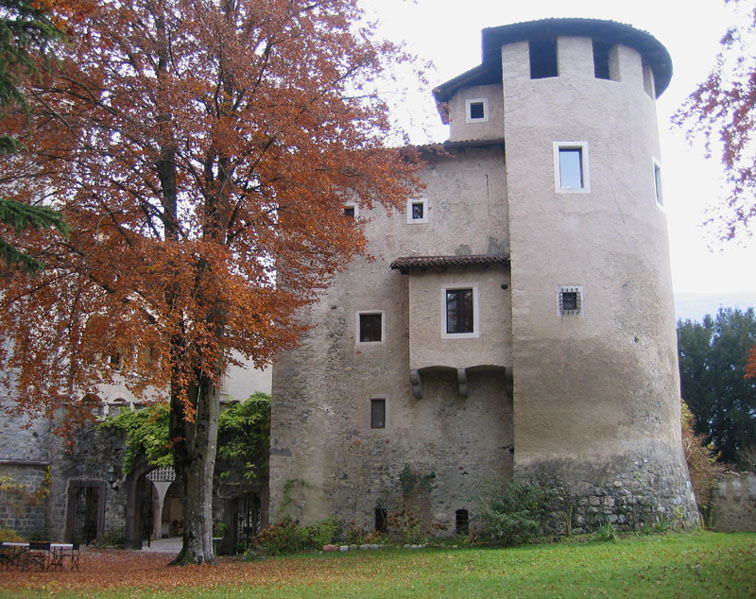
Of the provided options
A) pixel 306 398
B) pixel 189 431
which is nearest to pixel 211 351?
pixel 189 431

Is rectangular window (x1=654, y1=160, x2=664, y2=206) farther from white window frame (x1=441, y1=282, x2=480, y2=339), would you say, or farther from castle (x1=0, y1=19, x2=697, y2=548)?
white window frame (x1=441, y1=282, x2=480, y2=339)

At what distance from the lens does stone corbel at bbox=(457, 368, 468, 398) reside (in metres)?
21.2

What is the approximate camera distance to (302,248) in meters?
18.0

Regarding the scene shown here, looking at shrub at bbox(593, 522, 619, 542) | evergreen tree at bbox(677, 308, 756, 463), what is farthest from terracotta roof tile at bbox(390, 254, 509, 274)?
evergreen tree at bbox(677, 308, 756, 463)

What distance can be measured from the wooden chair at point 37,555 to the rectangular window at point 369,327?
9.82 m

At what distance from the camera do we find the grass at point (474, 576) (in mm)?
11984

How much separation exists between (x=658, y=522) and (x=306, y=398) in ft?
32.7

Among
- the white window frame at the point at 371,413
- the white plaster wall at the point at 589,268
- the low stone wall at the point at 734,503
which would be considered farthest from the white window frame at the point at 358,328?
the low stone wall at the point at 734,503

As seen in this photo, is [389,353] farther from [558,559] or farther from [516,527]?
[558,559]

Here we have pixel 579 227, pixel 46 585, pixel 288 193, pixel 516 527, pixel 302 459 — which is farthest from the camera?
pixel 302 459

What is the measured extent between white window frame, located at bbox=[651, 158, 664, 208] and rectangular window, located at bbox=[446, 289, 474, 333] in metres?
6.12

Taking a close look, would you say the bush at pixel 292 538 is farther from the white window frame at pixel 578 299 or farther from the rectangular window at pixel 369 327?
the white window frame at pixel 578 299

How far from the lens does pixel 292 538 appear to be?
21.4m

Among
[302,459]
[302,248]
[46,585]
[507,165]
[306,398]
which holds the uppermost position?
[507,165]
